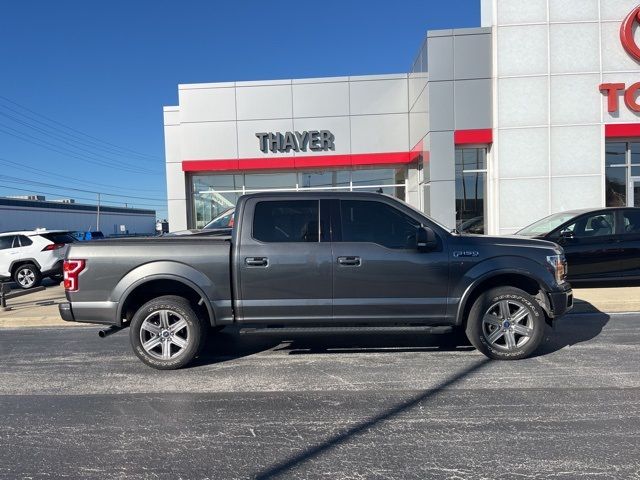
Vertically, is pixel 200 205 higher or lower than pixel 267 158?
lower

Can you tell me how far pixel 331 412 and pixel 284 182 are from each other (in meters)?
14.6

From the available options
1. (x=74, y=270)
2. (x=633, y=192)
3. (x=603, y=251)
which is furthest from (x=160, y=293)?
(x=633, y=192)

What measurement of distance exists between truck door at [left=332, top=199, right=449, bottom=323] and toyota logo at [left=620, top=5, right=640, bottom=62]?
12.5m

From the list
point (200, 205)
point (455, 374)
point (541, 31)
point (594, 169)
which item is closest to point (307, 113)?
point (200, 205)

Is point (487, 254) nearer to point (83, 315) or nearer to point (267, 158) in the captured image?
point (83, 315)

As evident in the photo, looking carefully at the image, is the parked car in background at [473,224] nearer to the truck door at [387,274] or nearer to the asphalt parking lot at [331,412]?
the asphalt parking lot at [331,412]

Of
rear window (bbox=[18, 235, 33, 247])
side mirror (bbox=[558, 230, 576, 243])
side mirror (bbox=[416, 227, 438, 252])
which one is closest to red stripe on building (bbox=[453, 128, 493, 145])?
side mirror (bbox=[558, 230, 576, 243])

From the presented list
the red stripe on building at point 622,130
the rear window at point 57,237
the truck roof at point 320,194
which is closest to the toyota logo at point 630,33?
the red stripe on building at point 622,130

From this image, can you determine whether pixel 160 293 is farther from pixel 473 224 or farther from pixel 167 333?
pixel 473 224

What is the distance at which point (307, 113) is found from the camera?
17.1 metres

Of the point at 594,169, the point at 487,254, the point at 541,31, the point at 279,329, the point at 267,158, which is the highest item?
the point at 541,31

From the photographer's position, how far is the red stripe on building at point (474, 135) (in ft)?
46.8

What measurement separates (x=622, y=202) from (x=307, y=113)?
34.8 feet

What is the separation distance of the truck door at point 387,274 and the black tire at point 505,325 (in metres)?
0.42
